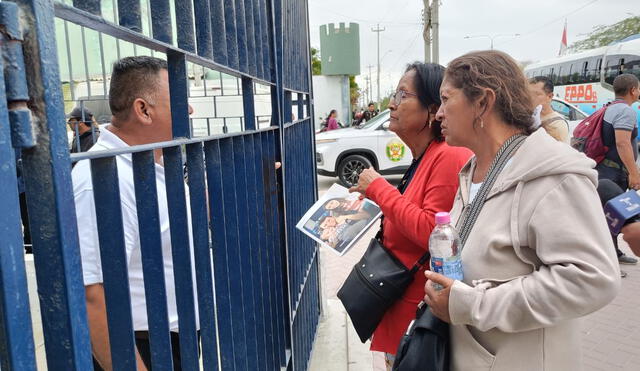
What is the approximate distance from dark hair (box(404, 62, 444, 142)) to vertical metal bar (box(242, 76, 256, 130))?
0.78m

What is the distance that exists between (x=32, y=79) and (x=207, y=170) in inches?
28.0

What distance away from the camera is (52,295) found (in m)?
0.68

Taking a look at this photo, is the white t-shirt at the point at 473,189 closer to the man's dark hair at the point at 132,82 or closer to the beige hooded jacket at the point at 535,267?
the beige hooded jacket at the point at 535,267

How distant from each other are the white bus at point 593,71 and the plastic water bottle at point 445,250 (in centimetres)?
1385

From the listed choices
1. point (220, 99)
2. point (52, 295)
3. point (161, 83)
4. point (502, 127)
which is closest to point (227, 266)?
point (161, 83)

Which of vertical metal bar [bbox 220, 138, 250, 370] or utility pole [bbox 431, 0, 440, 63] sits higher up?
utility pole [bbox 431, 0, 440, 63]

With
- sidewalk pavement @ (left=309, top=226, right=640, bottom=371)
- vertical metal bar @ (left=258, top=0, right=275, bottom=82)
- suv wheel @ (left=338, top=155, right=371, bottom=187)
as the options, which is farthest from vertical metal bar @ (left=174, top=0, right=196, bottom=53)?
suv wheel @ (left=338, top=155, right=371, bottom=187)

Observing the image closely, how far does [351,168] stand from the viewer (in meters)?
10.2

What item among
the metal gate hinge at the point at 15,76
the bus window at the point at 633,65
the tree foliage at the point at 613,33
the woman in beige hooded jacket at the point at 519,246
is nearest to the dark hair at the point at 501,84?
the woman in beige hooded jacket at the point at 519,246

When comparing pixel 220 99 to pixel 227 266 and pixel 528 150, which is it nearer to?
pixel 227 266

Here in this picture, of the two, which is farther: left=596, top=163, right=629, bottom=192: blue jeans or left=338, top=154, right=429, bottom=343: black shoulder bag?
left=596, top=163, right=629, bottom=192: blue jeans

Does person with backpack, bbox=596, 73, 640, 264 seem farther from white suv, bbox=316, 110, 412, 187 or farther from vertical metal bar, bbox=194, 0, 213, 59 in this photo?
white suv, bbox=316, 110, 412, 187

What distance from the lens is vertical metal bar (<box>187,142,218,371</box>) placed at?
1.21 metres

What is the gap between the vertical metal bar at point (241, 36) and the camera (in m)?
1.56
